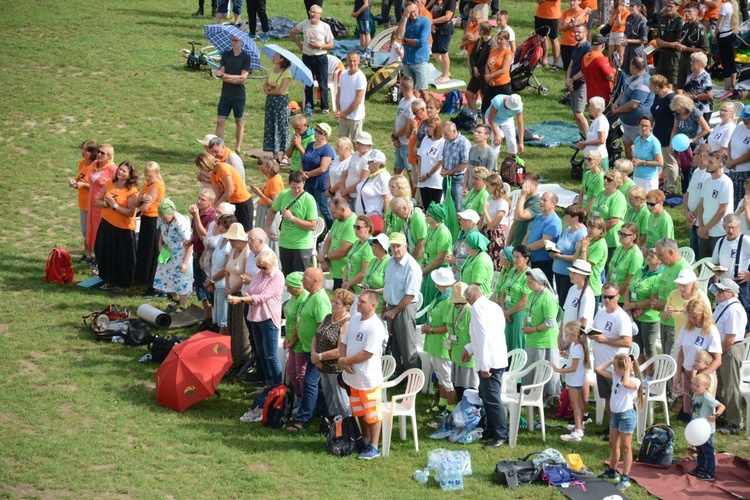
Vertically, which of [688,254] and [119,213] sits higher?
[688,254]

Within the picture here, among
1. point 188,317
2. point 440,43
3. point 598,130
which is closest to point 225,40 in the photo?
point 440,43

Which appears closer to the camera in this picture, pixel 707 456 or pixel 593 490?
pixel 593 490

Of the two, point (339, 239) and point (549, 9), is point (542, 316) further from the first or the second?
point (549, 9)

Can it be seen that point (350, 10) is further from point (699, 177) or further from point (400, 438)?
point (400, 438)

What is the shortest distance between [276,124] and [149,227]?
135 inches

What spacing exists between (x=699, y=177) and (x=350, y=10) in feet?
43.2

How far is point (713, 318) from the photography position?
10.1 meters

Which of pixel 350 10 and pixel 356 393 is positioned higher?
pixel 350 10

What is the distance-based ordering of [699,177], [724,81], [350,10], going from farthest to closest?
[350,10], [724,81], [699,177]

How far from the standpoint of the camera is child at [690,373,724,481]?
9234 millimetres

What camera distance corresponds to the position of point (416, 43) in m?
17.2

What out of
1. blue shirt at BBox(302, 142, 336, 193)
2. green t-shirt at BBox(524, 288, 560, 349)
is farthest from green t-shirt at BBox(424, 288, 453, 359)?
blue shirt at BBox(302, 142, 336, 193)

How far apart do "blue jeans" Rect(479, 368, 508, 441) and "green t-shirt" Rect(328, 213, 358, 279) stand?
2.41 m

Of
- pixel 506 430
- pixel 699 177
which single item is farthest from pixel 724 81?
pixel 506 430
